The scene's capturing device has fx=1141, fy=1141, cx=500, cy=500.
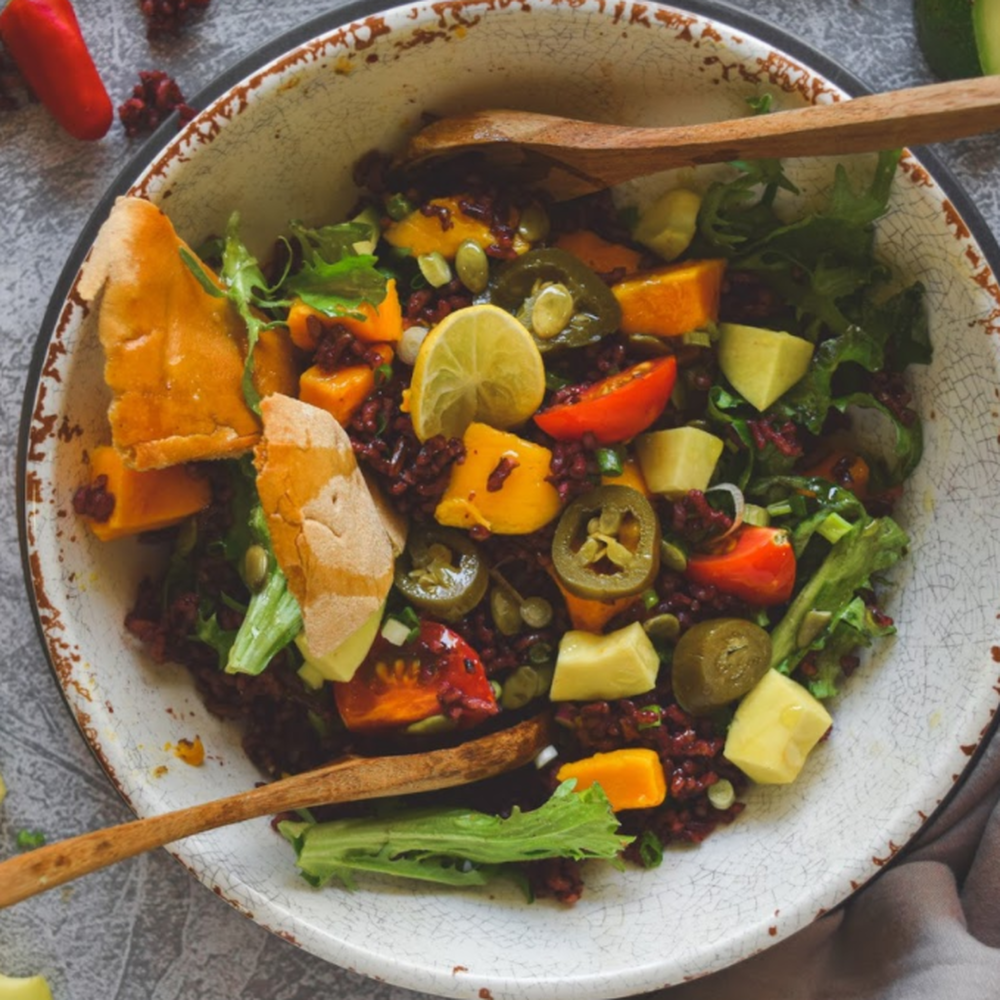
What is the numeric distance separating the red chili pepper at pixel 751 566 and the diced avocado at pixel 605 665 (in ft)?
0.70

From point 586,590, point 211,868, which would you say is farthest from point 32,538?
point 586,590

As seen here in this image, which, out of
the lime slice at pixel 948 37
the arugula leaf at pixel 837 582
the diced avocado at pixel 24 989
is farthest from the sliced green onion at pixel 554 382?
the diced avocado at pixel 24 989

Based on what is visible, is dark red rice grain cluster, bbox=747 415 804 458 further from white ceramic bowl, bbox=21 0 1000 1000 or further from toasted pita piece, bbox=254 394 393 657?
toasted pita piece, bbox=254 394 393 657

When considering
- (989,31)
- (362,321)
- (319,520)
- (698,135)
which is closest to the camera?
(319,520)

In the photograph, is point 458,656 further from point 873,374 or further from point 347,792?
point 873,374

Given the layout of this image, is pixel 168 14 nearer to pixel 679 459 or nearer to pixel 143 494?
pixel 143 494

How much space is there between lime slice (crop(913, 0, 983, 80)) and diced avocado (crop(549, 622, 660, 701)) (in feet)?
5.26

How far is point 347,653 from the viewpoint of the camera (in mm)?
2512

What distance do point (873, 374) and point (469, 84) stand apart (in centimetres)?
117

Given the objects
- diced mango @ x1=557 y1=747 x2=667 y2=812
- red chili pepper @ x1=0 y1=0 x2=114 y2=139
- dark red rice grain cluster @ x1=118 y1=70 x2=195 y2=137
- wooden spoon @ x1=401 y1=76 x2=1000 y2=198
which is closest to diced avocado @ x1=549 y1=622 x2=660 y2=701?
diced mango @ x1=557 y1=747 x2=667 y2=812

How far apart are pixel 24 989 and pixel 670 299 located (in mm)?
2356

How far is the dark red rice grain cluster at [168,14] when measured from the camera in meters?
2.88

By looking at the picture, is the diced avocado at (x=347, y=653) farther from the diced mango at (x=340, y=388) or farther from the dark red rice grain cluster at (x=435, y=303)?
the dark red rice grain cluster at (x=435, y=303)

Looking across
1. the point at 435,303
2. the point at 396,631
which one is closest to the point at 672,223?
the point at 435,303
